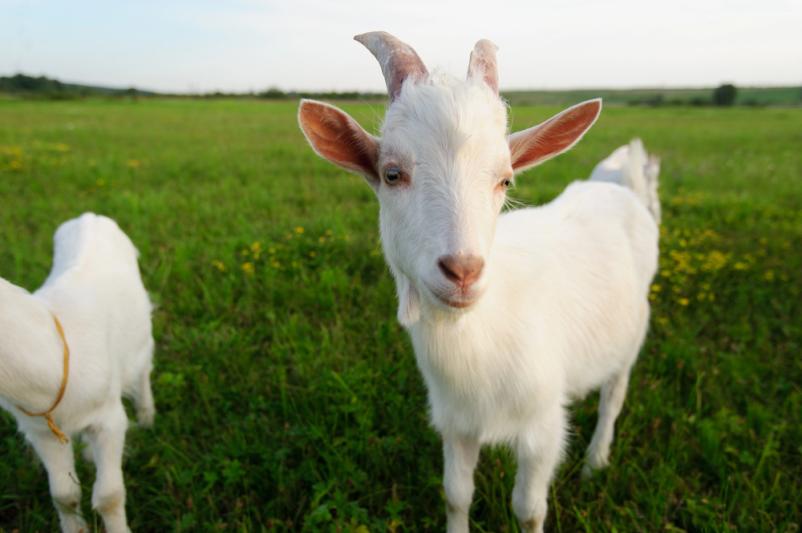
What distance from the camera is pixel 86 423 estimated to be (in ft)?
7.13

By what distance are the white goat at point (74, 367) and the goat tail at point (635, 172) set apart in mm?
3218

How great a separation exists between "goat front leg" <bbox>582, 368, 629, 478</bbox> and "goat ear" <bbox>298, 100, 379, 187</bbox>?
1.83 metres

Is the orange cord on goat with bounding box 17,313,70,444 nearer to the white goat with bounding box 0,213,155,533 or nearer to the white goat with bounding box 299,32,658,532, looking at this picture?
the white goat with bounding box 0,213,155,533

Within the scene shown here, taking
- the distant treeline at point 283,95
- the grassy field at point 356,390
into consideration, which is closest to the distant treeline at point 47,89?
the distant treeline at point 283,95

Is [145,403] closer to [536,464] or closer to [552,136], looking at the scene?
[536,464]

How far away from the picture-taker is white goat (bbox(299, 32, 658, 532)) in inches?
60.8

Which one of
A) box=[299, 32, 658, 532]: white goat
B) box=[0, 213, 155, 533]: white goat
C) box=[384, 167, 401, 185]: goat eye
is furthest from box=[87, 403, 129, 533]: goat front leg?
box=[384, 167, 401, 185]: goat eye

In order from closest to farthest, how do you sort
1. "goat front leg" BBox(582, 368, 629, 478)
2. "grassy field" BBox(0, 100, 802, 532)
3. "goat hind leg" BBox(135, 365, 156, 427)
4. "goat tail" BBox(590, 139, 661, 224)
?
"grassy field" BBox(0, 100, 802, 532) → "goat front leg" BBox(582, 368, 629, 478) → "goat hind leg" BBox(135, 365, 156, 427) → "goat tail" BBox(590, 139, 661, 224)

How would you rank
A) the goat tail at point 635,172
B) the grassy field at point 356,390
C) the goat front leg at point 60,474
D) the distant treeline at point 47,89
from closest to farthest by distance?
the goat front leg at point 60,474 → the grassy field at point 356,390 → the goat tail at point 635,172 → the distant treeline at point 47,89

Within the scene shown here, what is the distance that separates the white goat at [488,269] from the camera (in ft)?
5.07

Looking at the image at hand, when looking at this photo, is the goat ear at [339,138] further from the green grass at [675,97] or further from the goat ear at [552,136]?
the green grass at [675,97]

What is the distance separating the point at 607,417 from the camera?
9.18ft

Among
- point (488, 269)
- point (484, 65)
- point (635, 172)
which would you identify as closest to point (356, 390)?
point (488, 269)

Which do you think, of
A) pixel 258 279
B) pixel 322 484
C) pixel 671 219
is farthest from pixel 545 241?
pixel 671 219
